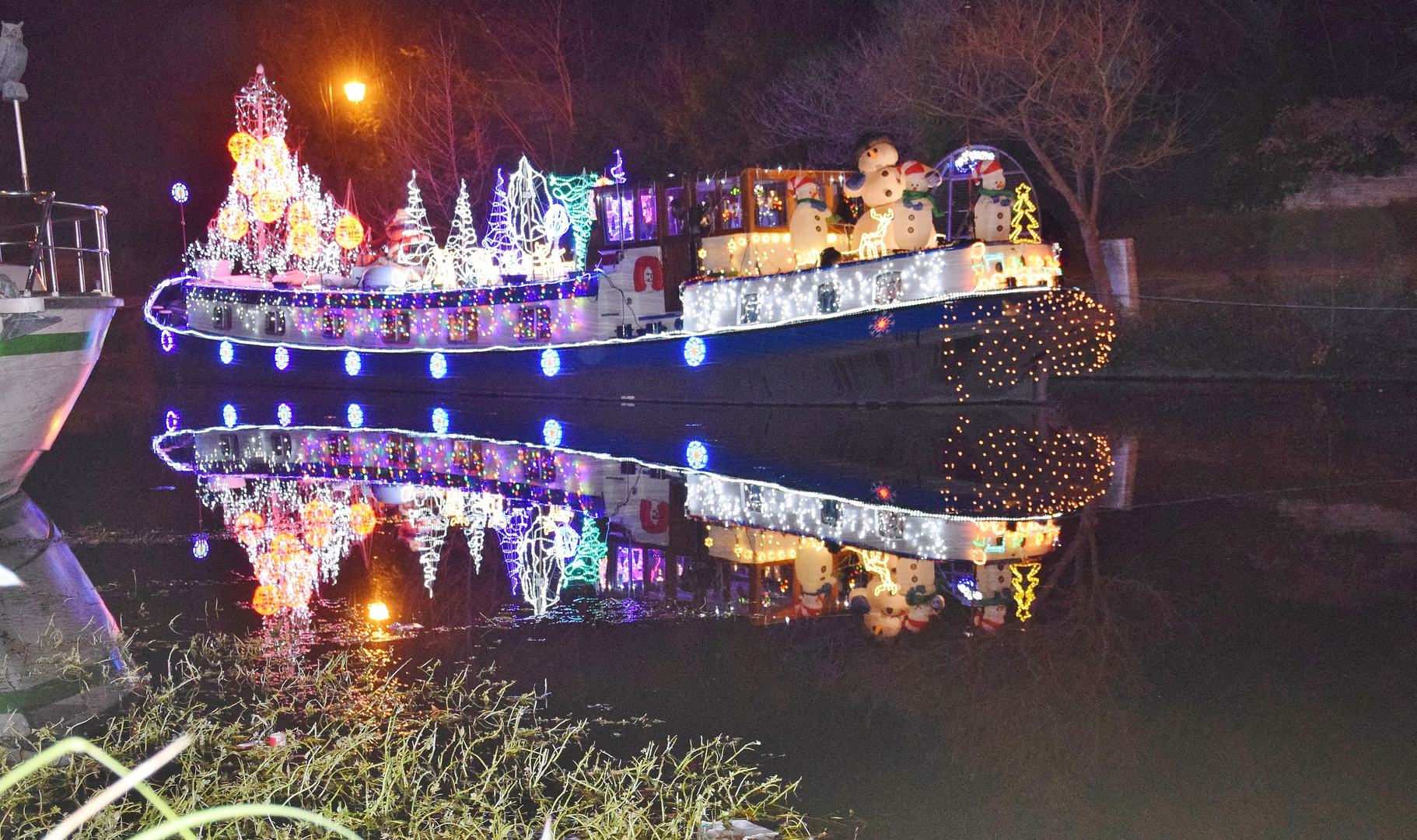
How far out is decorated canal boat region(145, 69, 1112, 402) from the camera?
17516 millimetres

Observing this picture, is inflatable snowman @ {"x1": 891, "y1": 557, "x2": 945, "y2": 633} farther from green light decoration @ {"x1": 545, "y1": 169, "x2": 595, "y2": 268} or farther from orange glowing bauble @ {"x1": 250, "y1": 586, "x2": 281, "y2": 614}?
green light decoration @ {"x1": 545, "y1": 169, "x2": 595, "y2": 268}

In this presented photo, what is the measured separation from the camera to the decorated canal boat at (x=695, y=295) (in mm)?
17516

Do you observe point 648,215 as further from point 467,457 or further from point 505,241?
point 467,457

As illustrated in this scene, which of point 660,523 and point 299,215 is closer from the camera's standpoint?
point 660,523

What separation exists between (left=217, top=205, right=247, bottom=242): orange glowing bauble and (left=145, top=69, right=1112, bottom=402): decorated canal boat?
3.39 ft

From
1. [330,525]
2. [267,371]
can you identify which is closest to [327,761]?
→ [330,525]

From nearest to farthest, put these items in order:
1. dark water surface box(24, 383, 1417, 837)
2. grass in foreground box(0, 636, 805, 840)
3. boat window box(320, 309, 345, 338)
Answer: grass in foreground box(0, 636, 805, 840) < dark water surface box(24, 383, 1417, 837) < boat window box(320, 309, 345, 338)

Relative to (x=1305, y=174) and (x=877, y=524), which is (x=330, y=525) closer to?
(x=877, y=524)

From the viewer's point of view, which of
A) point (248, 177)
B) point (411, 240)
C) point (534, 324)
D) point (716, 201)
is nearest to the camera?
point (716, 201)

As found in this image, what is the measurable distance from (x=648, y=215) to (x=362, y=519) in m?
11.8

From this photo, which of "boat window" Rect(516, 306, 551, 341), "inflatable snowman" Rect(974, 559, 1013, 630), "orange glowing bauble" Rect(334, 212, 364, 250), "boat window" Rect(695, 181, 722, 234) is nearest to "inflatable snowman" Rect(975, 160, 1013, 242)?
"boat window" Rect(695, 181, 722, 234)

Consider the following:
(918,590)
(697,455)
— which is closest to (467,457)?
(697,455)

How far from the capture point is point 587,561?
8852 mm

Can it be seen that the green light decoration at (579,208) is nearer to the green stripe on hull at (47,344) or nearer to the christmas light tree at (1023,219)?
the christmas light tree at (1023,219)
